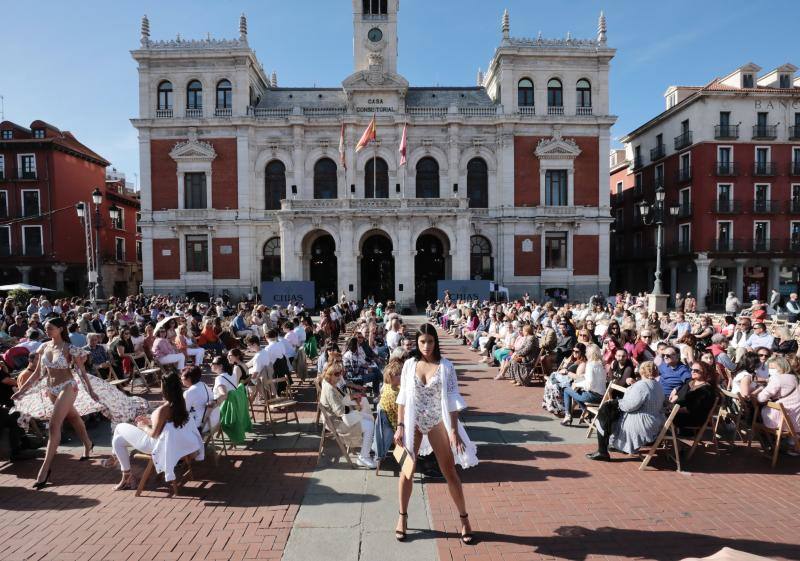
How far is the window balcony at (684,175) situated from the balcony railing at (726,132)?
107 inches

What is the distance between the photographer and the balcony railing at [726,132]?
32.4 meters

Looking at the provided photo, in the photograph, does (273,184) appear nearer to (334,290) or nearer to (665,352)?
(334,290)

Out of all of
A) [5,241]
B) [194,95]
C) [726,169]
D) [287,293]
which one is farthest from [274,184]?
[726,169]

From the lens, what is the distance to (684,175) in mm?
34156

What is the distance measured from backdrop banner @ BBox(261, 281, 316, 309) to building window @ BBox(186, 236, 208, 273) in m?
8.70

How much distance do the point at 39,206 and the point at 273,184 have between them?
18.6 metres

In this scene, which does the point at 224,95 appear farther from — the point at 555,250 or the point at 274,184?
the point at 555,250

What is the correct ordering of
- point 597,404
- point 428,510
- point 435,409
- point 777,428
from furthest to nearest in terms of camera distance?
point 597,404, point 777,428, point 428,510, point 435,409

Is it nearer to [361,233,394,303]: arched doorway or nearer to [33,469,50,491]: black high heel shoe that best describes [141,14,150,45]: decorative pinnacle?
[361,233,394,303]: arched doorway

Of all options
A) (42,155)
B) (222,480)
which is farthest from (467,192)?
Answer: (42,155)

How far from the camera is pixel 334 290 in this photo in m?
34.6

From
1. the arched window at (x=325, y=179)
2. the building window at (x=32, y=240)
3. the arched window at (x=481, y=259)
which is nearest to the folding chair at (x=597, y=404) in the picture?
the arched window at (x=481, y=259)

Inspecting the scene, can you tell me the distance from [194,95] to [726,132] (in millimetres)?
37633

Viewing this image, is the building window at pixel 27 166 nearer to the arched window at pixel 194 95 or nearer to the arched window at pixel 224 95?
the arched window at pixel 194 95
